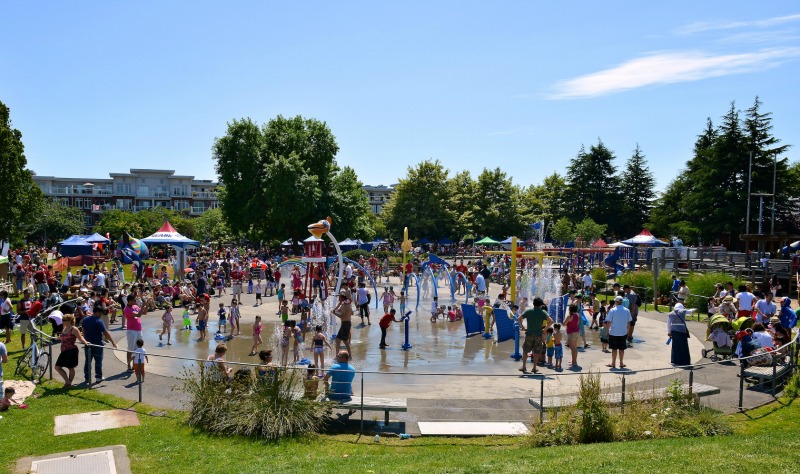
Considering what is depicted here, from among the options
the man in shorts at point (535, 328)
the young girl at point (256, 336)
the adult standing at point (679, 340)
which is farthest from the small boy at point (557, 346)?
the young girl at point (256, 336)

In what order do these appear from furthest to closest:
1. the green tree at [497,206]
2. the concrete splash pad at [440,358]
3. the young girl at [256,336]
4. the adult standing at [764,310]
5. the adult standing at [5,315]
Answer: the green tree at [497,206] < the adult standing at [5,315] < the adult standing at [764,310] < the young girl at [256,336] < the concrete splash pad at [440,358]

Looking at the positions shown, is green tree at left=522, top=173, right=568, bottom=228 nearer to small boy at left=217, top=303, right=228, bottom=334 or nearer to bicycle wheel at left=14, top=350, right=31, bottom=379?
small boy at left=217, top=303, right=228, bottom=334

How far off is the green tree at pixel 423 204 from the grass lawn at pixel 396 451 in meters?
55.5

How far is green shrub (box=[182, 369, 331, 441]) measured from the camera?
983 centimetres

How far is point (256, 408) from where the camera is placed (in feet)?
32.8

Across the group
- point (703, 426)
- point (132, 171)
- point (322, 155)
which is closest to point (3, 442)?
point (703, 426)

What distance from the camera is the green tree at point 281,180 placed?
1925 inches

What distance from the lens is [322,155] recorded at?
173 ft

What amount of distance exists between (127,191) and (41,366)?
111674 mm

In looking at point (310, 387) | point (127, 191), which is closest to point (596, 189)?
point (310, 387)

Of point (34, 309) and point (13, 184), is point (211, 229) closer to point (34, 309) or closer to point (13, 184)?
point (13, 184)

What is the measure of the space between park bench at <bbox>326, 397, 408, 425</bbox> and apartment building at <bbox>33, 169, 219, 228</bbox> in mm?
110531

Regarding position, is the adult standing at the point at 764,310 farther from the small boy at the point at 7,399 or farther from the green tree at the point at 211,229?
the green tree at the point at 211,229

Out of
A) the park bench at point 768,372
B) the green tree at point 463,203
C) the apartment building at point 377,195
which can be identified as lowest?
the park bench at point 768,372
